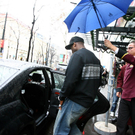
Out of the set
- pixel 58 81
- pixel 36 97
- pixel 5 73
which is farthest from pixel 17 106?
pixel 58 81

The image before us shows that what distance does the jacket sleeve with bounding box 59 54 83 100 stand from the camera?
1.74 metres

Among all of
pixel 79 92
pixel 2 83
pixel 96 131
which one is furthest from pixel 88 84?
pixel 96 131

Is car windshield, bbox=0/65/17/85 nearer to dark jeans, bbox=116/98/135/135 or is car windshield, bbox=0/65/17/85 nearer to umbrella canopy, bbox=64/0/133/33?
umbrella canopy, bbox=64/0/133/33

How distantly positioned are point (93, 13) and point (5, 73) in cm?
203

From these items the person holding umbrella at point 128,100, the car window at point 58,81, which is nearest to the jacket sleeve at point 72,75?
the person holding umbrella at point 128,100

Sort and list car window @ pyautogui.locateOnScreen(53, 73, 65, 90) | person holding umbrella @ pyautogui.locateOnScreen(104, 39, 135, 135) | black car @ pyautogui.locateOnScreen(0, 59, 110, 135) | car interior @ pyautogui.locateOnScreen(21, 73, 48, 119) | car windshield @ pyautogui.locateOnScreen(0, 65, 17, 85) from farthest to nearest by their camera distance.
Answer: car window @ pyautogui.locateOnScreen(53, 73, 65, 90) < car interior @ pyautogui.locateOnScreen(21, 73, 48, 119) < person holding umbrella @ pyautogui.locateOnScreen(104, 39, 135, 135) < car windshield @ pyautogui.locateOnScreen(0, 65, 17, 85) < black car @ pyautogui.locateOnScreen(0, 59, 110, 135)

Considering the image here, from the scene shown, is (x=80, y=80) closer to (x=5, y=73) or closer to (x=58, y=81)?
(x=5, y=73)

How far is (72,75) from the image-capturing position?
175 centimetres

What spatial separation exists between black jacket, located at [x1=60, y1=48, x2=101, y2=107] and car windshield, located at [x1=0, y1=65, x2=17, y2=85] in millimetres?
862

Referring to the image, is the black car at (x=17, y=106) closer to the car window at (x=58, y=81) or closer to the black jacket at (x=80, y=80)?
Result: the black jacket at (x=80, y=80)

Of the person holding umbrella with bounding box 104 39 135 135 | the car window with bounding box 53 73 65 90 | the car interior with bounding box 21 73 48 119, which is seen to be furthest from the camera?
the car window with bounding box 53 73 65 90

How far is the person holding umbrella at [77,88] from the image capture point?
1.77 meters

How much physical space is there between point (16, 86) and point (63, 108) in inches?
29.9

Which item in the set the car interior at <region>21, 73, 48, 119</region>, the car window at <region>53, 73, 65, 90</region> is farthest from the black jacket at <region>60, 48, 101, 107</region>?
the car window at <region>53, 73, 65, 90</region>
